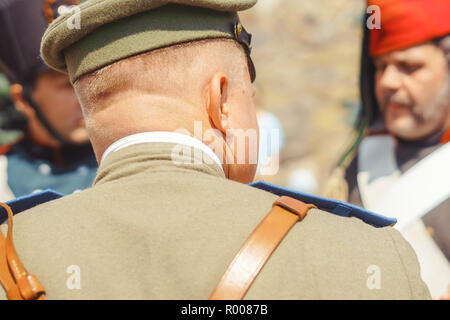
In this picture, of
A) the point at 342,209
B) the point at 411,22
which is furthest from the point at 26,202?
the point at 411,22

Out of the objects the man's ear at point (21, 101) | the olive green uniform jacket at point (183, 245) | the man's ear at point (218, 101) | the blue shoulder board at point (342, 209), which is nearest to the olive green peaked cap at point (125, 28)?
the man's ear at point (218, 101)

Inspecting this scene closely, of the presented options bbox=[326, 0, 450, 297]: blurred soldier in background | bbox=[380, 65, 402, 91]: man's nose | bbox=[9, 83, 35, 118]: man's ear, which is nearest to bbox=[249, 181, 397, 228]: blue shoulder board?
bbox=[326, 0, 450, 297]: blurred soldier in background

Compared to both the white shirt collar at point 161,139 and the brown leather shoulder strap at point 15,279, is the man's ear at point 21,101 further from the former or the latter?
the brown leather shoulder strap at point 15,279

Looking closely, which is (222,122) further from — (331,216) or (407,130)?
(407,130)

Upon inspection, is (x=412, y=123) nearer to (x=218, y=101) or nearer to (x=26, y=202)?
(x=218, y=101)

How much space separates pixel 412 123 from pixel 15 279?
236 centimetres

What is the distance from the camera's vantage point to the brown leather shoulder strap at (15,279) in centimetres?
117

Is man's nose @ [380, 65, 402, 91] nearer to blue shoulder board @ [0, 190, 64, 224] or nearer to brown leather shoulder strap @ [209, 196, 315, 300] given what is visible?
brown leather shoulder strap @ [209, 196, 315, 300]

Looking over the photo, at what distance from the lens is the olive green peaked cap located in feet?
4.83

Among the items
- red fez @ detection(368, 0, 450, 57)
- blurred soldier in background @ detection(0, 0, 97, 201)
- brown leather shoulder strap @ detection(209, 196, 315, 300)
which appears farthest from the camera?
blurred soldier in background @ detection(0, 0, 97, 201)
